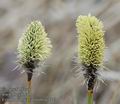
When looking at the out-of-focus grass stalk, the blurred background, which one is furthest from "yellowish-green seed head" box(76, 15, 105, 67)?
the blurred background

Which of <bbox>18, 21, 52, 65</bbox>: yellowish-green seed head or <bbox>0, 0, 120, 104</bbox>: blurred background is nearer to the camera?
<bbox>18, 21, 52, 65</bbox>: yellowish-green seed head

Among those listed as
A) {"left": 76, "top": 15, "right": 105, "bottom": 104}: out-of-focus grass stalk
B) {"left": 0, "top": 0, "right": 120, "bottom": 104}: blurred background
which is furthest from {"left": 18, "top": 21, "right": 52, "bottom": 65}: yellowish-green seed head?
{"left": 0, "top": 0, "right": 120, "bottom": 104}: blurred background

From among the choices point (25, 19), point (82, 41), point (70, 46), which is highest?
point (25, 19)

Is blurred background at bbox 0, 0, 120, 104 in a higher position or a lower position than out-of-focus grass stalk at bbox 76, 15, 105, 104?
higher

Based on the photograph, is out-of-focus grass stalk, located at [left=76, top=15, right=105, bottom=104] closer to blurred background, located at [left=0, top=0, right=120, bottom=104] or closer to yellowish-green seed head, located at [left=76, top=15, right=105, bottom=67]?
yellowish-green seed head, located at [left=76, top=15, right=105, bottom=67]

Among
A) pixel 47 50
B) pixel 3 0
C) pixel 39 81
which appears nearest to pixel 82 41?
pixel 47 50

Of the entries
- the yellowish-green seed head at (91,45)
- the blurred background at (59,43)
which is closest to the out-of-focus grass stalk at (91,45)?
the yellowish-green seed head at (91,45)

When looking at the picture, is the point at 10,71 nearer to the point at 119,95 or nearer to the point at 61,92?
the point at 61,92
